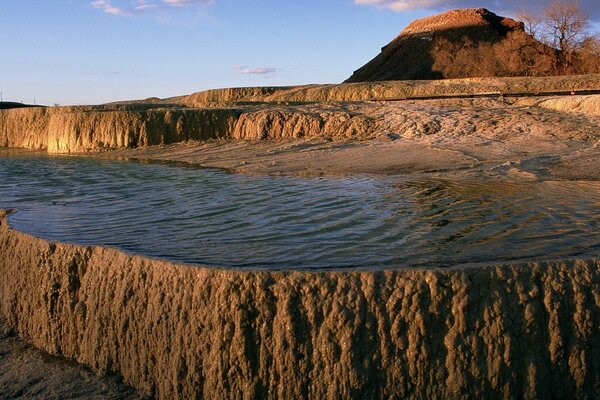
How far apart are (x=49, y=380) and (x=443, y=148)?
6.26m

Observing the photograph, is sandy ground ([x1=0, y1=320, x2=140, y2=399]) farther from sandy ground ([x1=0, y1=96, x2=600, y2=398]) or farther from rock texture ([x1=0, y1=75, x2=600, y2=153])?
rock texture ([x1=0, y1=75, x2=600, y2=153])

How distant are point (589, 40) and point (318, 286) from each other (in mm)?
23688

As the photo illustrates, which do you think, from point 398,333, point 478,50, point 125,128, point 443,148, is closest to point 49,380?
point 398,333

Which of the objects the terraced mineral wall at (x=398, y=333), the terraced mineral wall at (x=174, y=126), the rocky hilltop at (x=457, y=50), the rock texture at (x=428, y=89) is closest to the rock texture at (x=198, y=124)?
the terraced mineral wall at (x=174, y=126)

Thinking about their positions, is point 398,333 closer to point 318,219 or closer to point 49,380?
point 49,380

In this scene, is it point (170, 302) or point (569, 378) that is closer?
point (569, 378)

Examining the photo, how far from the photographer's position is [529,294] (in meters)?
3.32

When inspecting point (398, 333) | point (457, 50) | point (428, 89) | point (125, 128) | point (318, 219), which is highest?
point (457, 50)

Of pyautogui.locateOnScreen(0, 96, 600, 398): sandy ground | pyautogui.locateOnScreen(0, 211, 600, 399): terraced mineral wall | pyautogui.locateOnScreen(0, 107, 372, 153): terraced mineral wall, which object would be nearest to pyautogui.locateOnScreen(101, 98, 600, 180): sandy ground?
pyautogui.locateOnScreen(0, 96, 600, 398): sandy ground

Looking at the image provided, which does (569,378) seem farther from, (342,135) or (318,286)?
(342,135)

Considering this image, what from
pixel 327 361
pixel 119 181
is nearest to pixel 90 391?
pixel 327 361

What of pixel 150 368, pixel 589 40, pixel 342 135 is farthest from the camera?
pixel 589 40

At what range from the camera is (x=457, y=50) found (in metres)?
31.8

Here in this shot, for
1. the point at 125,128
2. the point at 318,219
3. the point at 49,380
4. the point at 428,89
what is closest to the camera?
the point at 49,380
